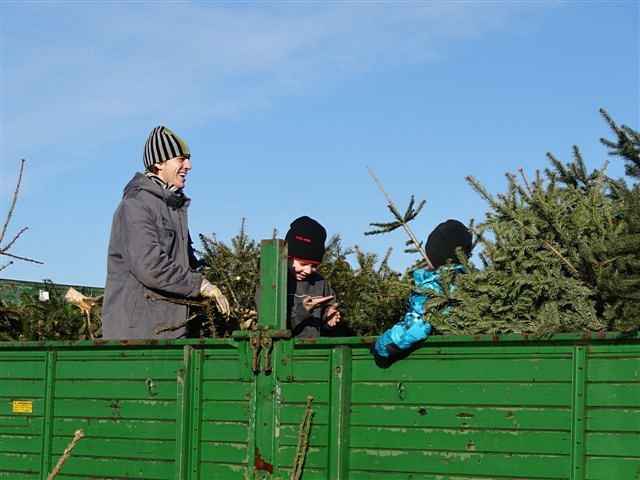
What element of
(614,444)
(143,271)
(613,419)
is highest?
(143,271)

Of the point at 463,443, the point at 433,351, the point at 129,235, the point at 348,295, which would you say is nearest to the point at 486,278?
the point at 433,351

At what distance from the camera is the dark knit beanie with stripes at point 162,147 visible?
6.57 m

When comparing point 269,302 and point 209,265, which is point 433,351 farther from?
point 209,265

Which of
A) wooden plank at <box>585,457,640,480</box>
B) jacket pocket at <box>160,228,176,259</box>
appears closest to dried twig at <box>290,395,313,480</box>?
wooden plank at <box>585,457,640,480</box>

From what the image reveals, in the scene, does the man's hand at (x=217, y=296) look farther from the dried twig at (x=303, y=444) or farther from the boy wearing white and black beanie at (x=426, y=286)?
the boy wearing white and black beanie at (x=426, y=286)

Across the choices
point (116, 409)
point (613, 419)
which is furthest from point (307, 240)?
point (613, 419)

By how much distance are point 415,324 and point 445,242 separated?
1.80 ft

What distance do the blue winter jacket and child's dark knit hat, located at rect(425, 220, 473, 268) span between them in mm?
132

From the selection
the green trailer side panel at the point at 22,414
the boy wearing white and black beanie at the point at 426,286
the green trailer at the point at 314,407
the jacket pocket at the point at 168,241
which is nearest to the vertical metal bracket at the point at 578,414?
the green trailer at the point at 314,407

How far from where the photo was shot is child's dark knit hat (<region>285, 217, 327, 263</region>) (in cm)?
629

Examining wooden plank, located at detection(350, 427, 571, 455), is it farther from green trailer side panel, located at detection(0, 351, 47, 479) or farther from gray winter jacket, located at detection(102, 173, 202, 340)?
green trailer side panel, located at detection(0, 351, 47, 479)

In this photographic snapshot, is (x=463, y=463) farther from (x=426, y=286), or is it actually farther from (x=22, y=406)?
(x=22, y=406)

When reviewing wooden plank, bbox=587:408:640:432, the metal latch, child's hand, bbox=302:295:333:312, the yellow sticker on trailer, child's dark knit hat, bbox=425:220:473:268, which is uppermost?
child's dark knit hat, bbox=425:220:473:268

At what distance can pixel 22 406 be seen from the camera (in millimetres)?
6246
